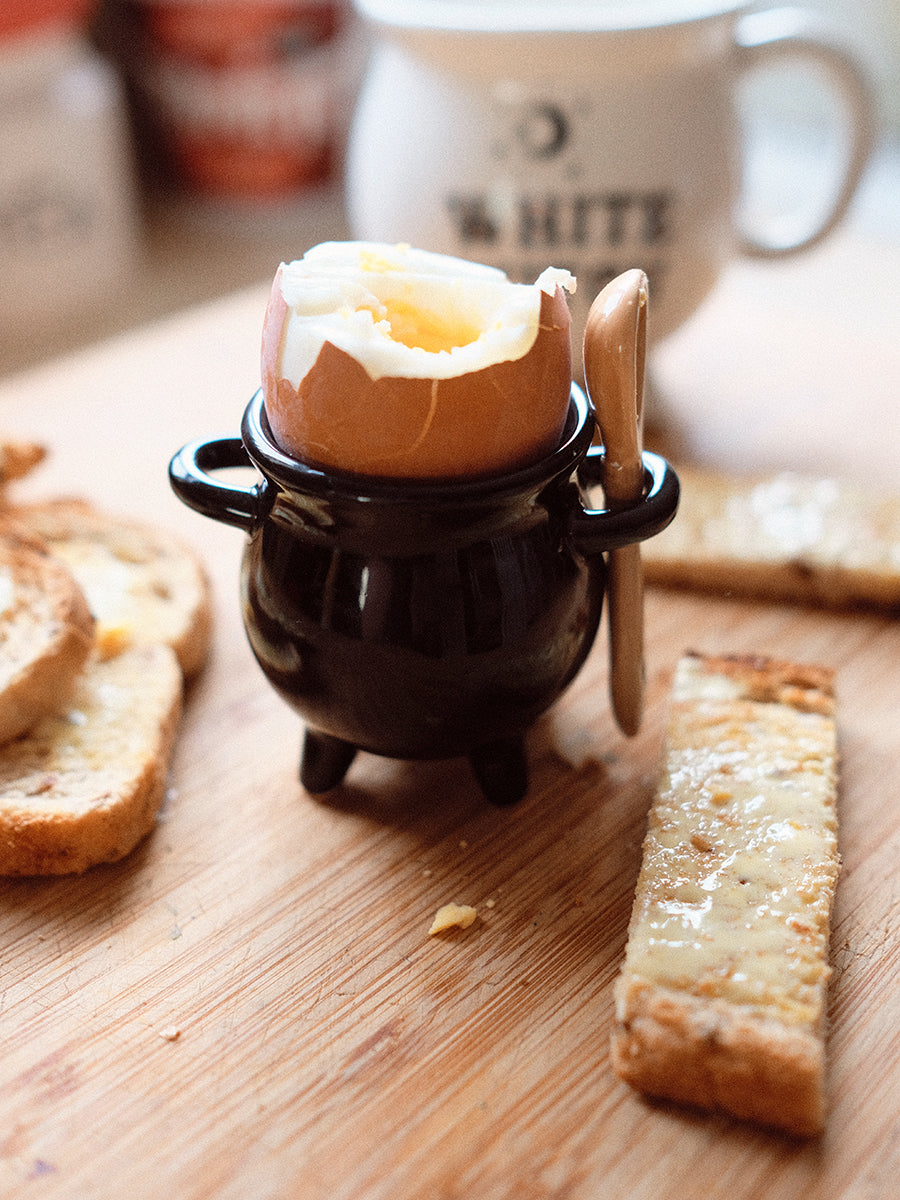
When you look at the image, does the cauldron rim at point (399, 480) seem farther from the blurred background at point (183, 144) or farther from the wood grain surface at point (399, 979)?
the blurred background at point (183, 144)

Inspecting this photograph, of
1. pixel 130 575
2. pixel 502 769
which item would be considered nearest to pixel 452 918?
pixel 502 769

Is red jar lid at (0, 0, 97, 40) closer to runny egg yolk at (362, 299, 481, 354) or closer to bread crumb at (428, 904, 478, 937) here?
runny egg yolk at (362, 299, 481, 354)

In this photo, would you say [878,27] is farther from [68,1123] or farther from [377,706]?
[68,1123]

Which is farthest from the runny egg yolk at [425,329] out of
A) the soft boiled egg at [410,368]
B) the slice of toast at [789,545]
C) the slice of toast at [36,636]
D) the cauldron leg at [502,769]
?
the slice of toast at [789,545]

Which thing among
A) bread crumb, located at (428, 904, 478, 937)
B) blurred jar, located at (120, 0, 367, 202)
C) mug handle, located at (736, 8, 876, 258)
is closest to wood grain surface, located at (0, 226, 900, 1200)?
bread crumb, located at (428, 904, 478, 937)

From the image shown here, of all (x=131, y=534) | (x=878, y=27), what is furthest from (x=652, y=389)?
(x=878, y=27)

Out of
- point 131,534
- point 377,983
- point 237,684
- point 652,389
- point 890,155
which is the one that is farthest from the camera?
point 890,155
